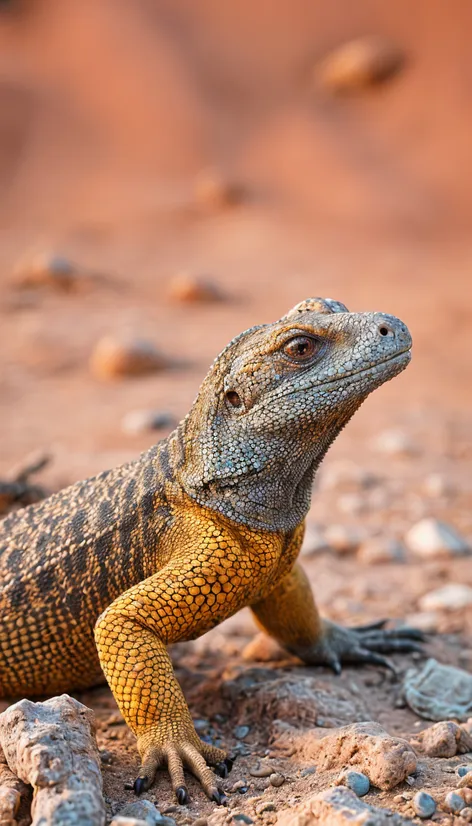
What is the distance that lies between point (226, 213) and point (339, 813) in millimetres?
27149

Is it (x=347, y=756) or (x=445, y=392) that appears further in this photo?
(x=445, y=392)

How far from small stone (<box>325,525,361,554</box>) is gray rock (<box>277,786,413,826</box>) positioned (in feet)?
17.6

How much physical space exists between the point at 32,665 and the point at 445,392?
1120 centimetres

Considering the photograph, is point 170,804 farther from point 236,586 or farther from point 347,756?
point 236,586

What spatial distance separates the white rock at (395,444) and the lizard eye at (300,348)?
739 centimetres

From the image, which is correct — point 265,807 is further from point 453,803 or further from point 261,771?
point 453,803

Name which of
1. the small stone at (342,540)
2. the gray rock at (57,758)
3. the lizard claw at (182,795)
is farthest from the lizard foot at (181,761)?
the small stone at (342,540)

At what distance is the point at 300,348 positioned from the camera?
15.5 ft

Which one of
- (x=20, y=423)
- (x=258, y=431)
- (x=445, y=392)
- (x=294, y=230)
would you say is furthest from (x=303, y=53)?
(x=258, y=431)

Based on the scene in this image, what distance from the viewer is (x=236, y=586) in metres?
4.74

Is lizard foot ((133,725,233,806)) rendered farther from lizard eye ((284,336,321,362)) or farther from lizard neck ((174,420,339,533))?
lizard eye ((284,336,321,362))

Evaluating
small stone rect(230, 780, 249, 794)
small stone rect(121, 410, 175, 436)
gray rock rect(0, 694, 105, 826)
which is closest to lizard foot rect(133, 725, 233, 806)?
small stone rect(230, 780, 249, 794)

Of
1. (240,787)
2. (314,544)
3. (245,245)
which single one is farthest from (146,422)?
(245,245)

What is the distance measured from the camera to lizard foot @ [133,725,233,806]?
4.09 m
